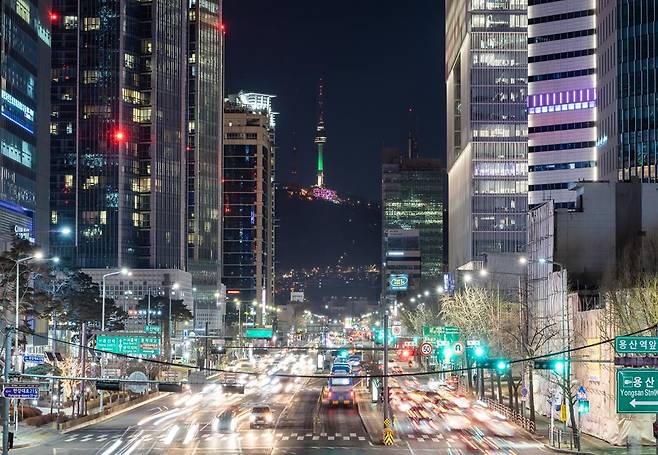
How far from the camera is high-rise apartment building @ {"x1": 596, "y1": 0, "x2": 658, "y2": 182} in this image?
18675cm

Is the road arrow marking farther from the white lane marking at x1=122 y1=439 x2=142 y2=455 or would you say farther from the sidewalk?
the white lane marking at x1=122 y1=439 x2=142 y2=455

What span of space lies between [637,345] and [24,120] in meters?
117

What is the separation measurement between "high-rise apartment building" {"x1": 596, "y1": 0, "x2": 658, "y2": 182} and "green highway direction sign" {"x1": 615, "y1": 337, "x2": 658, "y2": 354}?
14608 centimetres

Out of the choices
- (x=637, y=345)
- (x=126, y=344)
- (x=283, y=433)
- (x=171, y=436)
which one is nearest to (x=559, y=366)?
(x=283, y=433)

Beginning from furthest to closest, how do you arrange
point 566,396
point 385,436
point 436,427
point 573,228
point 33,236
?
1. point 33,236
2. point 573,228
3. point 436,427
4. point 566,396
5. point 385,436

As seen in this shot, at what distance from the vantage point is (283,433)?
7831 centimetres

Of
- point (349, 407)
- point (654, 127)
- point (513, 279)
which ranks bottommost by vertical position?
point (349, 407)

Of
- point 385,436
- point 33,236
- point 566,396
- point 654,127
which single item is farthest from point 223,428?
point 654,127

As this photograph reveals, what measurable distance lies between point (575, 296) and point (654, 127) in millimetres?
111001

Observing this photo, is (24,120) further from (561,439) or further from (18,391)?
(18,391)

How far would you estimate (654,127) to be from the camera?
18725cm

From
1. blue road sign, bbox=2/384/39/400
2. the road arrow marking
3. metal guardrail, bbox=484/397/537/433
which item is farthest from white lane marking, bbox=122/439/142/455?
the road arrow marking

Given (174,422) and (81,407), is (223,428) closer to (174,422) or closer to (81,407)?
(174,422)

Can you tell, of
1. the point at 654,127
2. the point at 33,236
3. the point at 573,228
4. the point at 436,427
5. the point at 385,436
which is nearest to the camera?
the point at 385,436
